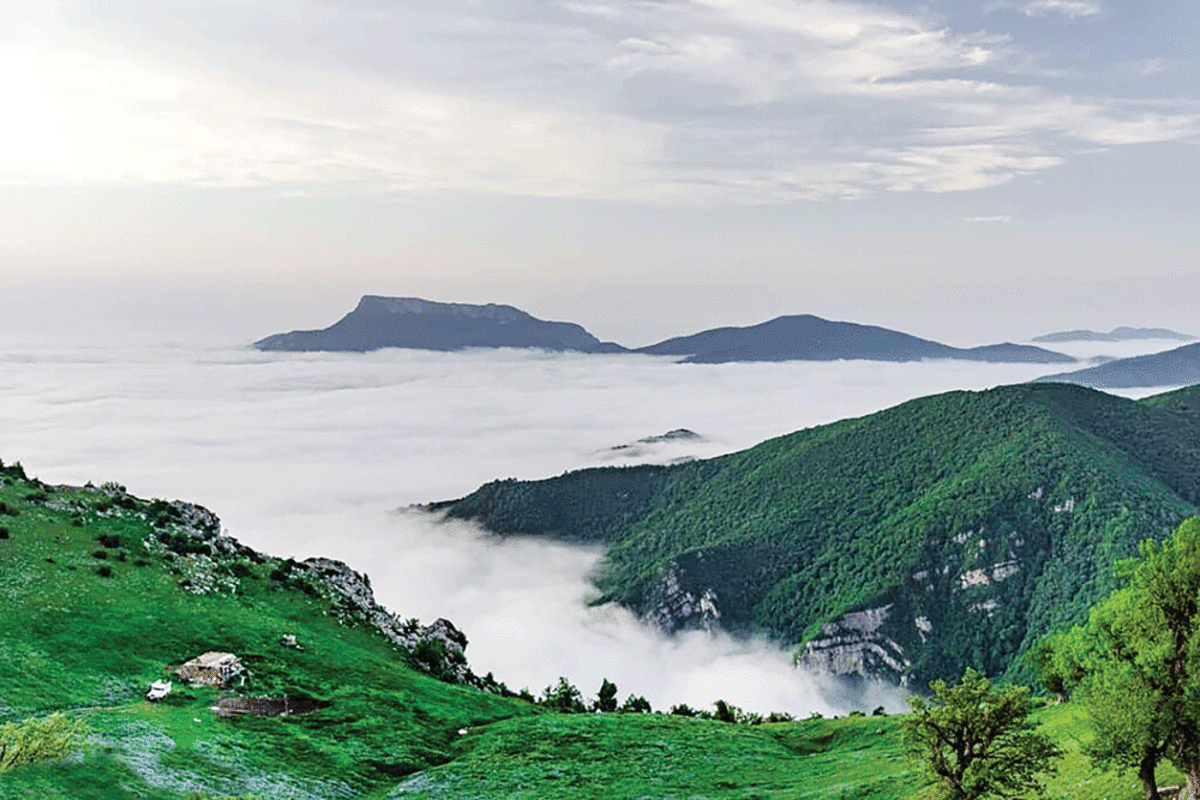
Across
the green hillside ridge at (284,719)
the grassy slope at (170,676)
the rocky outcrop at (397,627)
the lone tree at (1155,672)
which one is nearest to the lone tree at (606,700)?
the rocky outcrop at (397,627)

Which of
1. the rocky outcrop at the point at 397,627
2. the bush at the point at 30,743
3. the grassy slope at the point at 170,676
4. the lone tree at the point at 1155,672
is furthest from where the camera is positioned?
the rocky outcrop at the point at 397,627

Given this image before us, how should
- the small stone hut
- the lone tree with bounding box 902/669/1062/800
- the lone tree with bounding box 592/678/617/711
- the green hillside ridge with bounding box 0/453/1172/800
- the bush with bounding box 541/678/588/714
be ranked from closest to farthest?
the lone tree with bounding box 902/669/1062/800, the green hillside ridge with bounding box 0/453/1172/800, the small stone hut, the bush with bounding box 541/678/588/714, the lone tree with bounding box 592/678/617/711

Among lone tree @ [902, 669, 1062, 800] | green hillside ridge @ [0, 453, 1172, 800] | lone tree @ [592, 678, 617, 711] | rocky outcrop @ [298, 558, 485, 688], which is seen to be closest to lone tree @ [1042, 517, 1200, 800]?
lone tree @ [902, 669, 1062, 800]

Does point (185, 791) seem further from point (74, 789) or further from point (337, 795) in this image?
point (337, 795)

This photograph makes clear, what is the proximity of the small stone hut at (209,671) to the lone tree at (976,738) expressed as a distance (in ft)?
165

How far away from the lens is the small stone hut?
6309 centimetres

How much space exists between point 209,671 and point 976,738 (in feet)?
176

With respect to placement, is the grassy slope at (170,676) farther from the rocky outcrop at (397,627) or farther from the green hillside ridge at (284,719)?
the rocky outcrop at (397,627)

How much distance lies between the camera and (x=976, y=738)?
1431 inches

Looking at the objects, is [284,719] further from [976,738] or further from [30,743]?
[976,738]

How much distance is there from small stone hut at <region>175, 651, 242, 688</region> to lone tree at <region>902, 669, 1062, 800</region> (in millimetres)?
50338

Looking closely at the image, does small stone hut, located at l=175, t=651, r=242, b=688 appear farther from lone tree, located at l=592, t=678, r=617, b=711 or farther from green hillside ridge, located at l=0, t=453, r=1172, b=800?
lone tree, located at l=592, t=678, r=617, b=711

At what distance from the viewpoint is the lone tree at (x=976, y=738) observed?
36000mm

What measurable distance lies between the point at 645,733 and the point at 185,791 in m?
38.0
